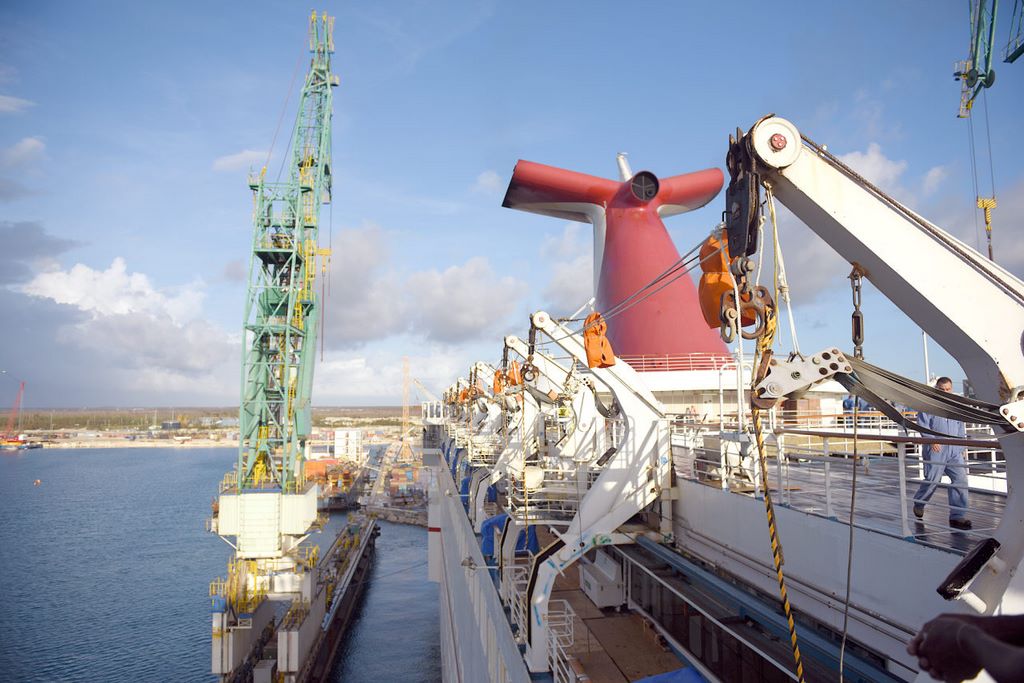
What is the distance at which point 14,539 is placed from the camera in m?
40.0

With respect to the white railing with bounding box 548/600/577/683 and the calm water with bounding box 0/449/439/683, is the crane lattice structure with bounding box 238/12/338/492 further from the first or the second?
the white railing with bounding box 548/600/577/683

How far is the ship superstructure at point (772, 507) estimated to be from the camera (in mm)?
3273

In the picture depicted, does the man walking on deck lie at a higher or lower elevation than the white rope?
lower

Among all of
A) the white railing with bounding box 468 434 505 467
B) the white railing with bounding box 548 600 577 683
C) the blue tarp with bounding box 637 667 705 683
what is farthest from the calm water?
the blue tarp with bounding box 637 667 705 683

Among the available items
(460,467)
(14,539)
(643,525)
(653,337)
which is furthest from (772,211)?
(14,539)

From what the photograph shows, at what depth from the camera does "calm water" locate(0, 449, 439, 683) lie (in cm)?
2253

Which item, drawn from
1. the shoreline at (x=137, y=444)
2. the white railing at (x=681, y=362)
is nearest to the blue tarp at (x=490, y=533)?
the white railing at (x=681, y=362)

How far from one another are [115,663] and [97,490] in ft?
165

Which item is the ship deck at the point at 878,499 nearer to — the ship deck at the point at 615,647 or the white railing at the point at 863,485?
the white railing at the point at 863,485

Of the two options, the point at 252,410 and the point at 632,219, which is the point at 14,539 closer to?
the point at 252,410

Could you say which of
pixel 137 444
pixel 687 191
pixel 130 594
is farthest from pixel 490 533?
pixel 137 444

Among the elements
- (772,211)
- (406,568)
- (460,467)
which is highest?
(772,211)

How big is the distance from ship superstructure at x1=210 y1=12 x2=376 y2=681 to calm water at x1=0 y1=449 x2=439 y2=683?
10.0ft

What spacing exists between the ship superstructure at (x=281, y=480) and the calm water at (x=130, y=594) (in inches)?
120
